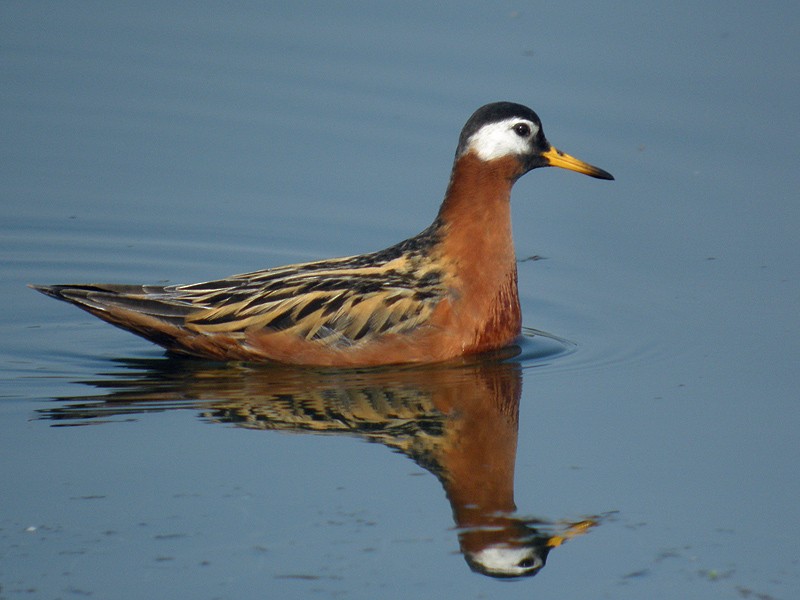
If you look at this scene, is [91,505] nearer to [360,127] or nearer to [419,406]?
[419,406]

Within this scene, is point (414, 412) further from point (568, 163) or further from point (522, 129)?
point (568, 163)

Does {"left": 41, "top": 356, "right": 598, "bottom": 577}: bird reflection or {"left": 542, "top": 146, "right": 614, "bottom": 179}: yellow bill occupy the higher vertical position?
{"left": 542, "top": 146, "right": 614, "bottom": 179}: yellow bill

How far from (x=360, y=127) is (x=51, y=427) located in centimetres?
642

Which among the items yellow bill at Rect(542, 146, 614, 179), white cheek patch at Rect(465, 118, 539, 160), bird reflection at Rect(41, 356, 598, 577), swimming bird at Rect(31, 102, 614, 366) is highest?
white cheek patch at Rect(465, 118, 539, 160)

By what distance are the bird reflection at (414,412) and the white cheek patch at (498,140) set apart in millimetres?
1690

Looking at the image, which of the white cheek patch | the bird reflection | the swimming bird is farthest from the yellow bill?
the bird reflection

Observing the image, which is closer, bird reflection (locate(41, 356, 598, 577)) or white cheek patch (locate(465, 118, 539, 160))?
bird reflection (locate(41, 356, 598, 577))

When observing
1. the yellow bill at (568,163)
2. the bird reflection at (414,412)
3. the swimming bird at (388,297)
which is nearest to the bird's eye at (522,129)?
the swimming bird at (388,297)

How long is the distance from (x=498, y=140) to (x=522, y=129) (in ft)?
0.74

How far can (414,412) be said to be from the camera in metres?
10.5

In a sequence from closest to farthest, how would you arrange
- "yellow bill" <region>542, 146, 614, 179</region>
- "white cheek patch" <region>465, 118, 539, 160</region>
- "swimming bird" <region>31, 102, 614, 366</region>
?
"swimming bird" <region>31, 102, 614, 366</region>, "white cheek patch" <region>465, 118, 539, 160</region>, "yellow bill" <region>542, 146, 614, 179</region>

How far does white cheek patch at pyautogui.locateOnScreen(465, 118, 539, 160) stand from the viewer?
1207cm

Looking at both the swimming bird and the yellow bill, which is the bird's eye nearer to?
the swimming bird

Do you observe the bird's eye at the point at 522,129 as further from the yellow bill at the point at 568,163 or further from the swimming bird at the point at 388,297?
the yellow bill at the point at 568,163
